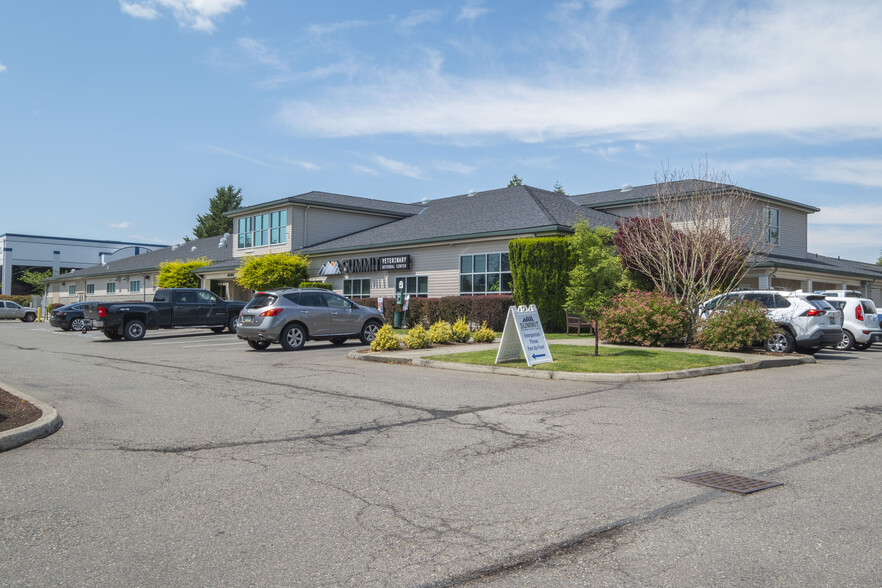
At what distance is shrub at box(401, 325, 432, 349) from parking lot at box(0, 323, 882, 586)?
6.70 meters

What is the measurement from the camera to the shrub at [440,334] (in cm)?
1777

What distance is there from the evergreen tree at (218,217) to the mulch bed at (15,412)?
82111mm

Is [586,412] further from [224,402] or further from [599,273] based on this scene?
[599,273]

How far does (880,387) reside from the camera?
1110 cm

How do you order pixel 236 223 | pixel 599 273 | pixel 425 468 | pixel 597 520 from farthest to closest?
pixel 236 223 < pixel 599 273 < pixel 425 468 < pixel 597 520

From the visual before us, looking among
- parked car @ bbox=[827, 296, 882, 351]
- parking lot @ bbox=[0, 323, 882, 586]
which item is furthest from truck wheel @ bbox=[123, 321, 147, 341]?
parked car @ bbox=[827, 296, 882, 351]

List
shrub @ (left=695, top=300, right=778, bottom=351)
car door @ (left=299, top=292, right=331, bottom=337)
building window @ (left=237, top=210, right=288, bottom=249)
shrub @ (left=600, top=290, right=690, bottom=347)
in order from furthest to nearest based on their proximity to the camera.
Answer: building window @ (left=237, top=210, right=288, bottom=249) → car door @ (left=299, top=292, right=331, bottom=337) → shrub @ (left=600, top=290, right=690, bottom=347) → shrub @ (left=695, top=300, right=778, bottom=351)

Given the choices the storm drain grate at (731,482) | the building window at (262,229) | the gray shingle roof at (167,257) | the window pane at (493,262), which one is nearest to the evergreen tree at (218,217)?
the gray shingle roof at (167,257)

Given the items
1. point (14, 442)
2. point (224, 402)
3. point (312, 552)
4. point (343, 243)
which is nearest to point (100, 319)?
point (343, 243)

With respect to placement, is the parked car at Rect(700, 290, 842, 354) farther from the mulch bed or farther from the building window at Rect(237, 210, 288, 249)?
the building window at Rect(237, 210, 288, 249)

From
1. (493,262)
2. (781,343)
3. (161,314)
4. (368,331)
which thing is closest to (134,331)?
(161,314)

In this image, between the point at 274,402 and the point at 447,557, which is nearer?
the point at 447,557

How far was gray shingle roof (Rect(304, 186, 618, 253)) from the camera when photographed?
27.5 m

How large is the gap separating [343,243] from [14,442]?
28.9m
